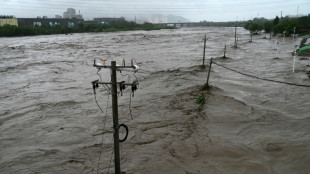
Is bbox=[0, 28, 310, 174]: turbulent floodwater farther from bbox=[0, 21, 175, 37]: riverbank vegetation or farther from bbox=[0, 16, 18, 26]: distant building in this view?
bbox=[0, 16, 18, 26]: distant building

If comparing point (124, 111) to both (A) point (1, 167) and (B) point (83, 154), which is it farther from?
(A) point (1, 167)

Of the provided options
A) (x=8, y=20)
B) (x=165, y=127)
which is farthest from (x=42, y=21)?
(x=165, y=127)

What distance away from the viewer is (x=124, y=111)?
490 inches

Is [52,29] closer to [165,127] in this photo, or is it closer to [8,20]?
[8,20]

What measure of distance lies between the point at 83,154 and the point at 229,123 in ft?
21.7

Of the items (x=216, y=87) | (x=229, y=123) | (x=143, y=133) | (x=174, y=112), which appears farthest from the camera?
(x=216, y=87)

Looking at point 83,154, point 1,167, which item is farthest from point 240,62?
point 1,167

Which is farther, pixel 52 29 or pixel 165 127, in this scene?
pixel 52 29

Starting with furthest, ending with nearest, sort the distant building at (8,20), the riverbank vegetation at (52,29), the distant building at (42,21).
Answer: the distant building at (42,21) < the distant building at (8,20) < the riverbank vegetation at (52,29)

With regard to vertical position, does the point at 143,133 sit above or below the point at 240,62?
below

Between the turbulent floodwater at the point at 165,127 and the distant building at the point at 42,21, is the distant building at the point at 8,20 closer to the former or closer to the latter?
the distant building at the point at 42,21

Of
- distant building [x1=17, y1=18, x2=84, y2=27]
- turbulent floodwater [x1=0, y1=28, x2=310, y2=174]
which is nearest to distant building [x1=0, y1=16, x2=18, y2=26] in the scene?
distant building [x1=17, y1=18, x2=84, y2=27]

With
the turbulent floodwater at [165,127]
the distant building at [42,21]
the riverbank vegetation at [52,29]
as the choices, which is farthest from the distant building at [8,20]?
the turbulent floodwater at [165,127]

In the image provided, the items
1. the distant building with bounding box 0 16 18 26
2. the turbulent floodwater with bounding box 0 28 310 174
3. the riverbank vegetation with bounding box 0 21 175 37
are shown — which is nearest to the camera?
the turbulent floodwater with bounding box 0 28 310 174
